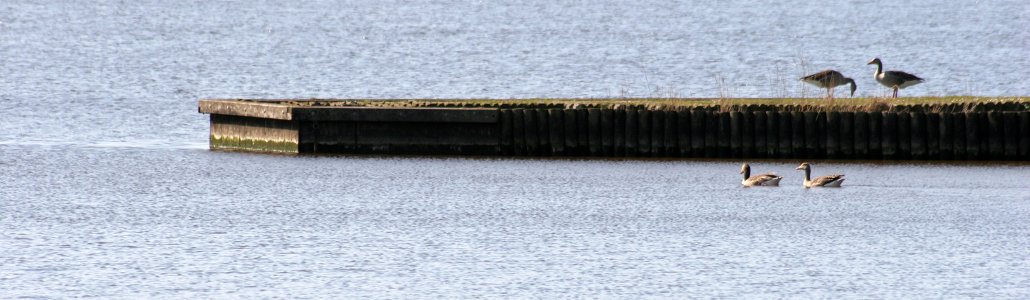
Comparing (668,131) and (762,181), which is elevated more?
(668,131)

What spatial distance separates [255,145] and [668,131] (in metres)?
8.09

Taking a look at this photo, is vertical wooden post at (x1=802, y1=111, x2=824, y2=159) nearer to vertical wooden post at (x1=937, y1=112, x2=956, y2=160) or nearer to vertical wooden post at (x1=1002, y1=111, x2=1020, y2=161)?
vertical wooden post at (x1=937, y1=112, x2=956, y2=160)

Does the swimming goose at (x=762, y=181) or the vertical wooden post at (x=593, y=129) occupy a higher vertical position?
the vertical wooden post at (x=593, y=129)

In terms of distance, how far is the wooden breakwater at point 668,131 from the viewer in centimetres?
3544

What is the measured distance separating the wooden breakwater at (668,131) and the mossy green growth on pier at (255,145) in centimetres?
9

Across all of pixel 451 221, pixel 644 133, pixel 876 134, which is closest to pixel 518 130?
pixel 644 133

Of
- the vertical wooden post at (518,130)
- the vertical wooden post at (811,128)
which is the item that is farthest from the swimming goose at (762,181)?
the vertical wooden post at (518,130)

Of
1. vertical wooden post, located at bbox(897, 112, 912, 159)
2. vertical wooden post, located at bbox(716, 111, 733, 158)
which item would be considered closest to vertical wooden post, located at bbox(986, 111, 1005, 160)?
vertical wooden post, located at bbox(897, 112, 912, 159)

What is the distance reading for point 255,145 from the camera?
38.0 metres

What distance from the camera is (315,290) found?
19.8 m

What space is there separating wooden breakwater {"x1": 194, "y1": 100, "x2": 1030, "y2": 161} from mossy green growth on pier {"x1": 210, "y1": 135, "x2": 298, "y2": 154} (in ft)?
0.28

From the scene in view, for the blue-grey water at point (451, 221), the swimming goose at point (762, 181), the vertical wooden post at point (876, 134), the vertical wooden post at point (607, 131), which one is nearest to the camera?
the blue-grey water at point (451, 221)

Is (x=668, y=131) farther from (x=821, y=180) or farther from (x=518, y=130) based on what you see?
(x=821, y=180)

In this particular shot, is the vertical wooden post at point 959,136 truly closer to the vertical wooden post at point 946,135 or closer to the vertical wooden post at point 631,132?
the vertical wooden post at point 946,135
